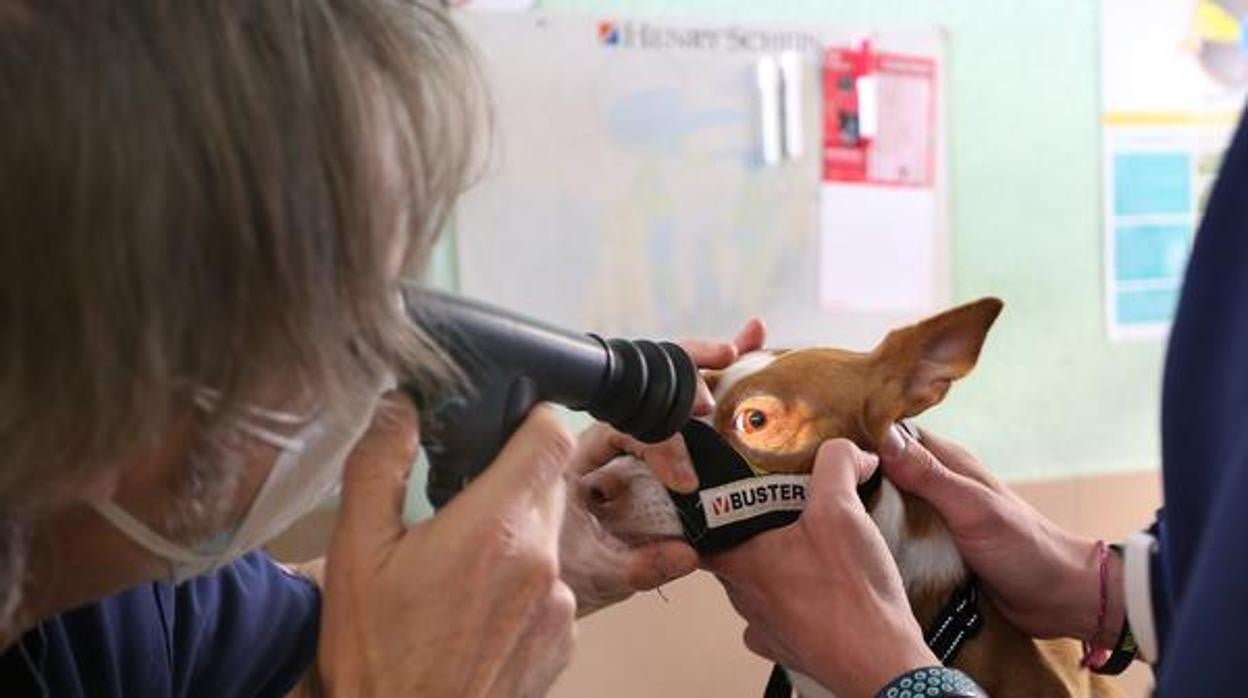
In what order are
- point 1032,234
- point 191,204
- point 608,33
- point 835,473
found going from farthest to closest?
1. point 1032,234
2. point 608,33
3. point 835,473
4. point 191,204

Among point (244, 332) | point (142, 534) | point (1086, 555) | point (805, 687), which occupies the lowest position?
point (805, 687)

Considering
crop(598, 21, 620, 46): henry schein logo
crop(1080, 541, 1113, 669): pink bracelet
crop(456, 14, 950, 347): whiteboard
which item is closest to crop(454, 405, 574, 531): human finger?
crop(1080, 541, 1113, 669): pink bracelet

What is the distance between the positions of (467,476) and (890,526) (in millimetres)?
606

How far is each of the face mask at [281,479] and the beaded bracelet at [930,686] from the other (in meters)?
0.44

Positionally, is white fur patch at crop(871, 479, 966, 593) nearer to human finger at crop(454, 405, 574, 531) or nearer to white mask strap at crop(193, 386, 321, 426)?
human finger at crop(454, 405, 574, 531)

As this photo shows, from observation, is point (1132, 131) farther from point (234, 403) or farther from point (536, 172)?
point (234, 403)

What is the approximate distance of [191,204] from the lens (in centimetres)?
57

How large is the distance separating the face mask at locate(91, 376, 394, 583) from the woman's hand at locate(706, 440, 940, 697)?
420 mm

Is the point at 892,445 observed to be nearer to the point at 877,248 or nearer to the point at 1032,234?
the point at 877,248

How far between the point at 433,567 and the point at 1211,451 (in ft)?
1.33

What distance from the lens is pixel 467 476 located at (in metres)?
0.76

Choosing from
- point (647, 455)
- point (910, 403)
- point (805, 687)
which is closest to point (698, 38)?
point (910, 403)

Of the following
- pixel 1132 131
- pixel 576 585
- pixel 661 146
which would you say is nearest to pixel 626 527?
pixel 576 585

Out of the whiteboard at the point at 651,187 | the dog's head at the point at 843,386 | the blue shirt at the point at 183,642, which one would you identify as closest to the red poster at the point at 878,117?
the whiteboard at the point at 651,187
